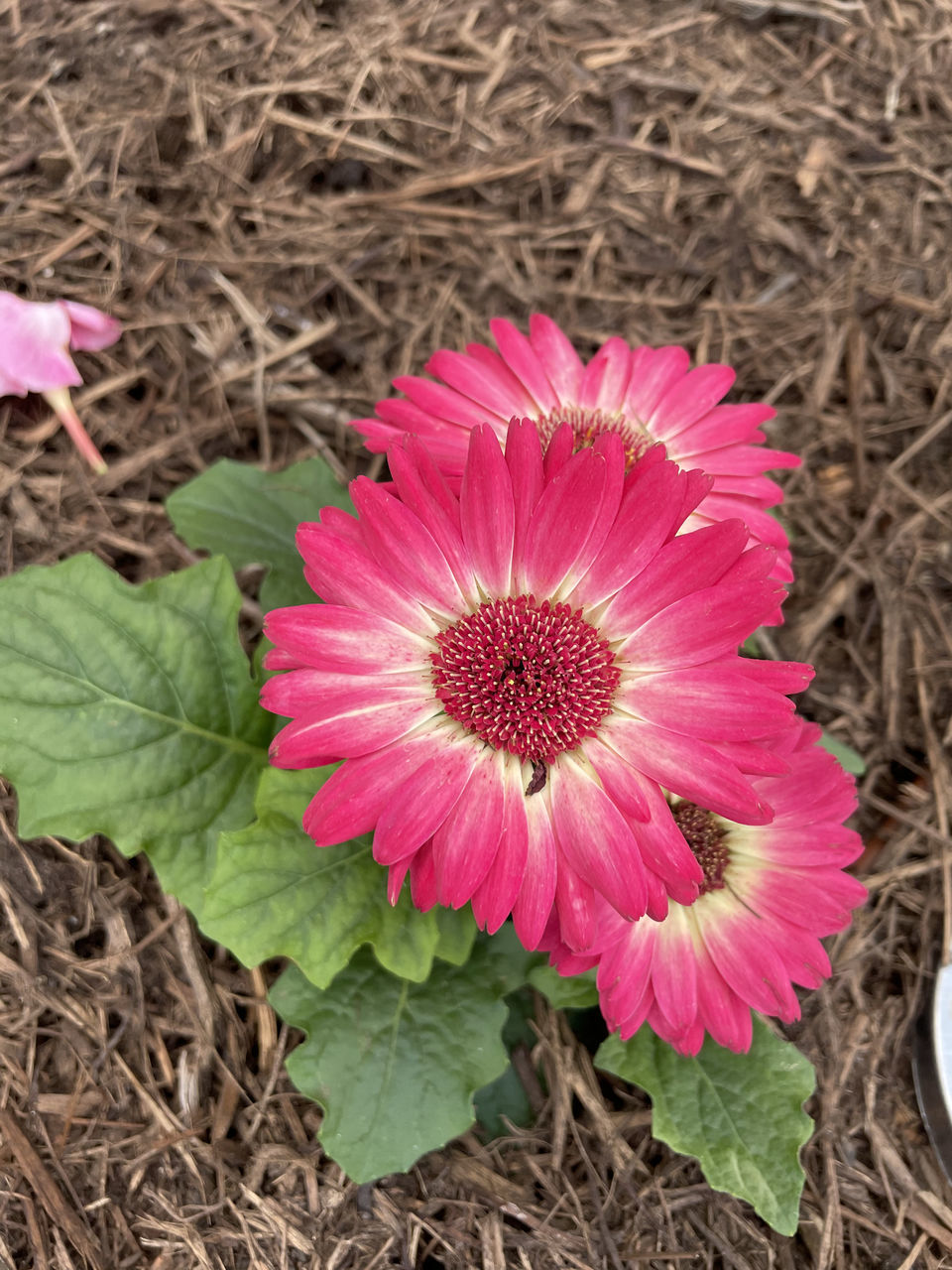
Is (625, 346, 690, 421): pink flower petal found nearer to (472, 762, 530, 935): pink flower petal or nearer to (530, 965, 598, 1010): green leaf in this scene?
(472, 762, 530, 935): pink flower petal

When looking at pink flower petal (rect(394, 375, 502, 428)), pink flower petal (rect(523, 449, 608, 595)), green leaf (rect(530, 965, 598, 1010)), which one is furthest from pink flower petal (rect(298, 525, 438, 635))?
green leaf (rect(530, 965, 598, 1010))

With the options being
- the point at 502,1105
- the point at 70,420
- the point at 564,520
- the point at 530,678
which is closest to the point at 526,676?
the point at 530,678

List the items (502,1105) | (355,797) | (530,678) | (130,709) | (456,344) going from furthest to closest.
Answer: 1. (456,344)
2. (502,1105)
3. (130,709)
4. (530,678)
5. (355,797)

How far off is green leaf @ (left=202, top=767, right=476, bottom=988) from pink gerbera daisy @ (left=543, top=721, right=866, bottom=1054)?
1.21 feet

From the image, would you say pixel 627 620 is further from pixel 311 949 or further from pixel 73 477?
pixel 73 477

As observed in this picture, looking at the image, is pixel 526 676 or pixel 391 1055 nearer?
pixel 526 676

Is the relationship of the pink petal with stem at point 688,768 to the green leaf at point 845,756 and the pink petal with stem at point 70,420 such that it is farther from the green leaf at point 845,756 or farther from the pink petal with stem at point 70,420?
the pink petal with stem at point 70,420

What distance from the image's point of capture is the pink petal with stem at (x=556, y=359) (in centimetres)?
214

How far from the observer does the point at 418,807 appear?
1.64m

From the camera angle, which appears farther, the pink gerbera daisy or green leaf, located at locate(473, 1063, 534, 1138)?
green leaf, located at locate(473, 1063, 534, 1138)

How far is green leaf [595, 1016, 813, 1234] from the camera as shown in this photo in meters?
2.10

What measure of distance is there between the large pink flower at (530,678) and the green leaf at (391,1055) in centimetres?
70

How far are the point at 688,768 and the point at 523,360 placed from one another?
0.99 meters

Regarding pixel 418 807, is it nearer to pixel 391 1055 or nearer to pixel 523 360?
pixel 391 1055
